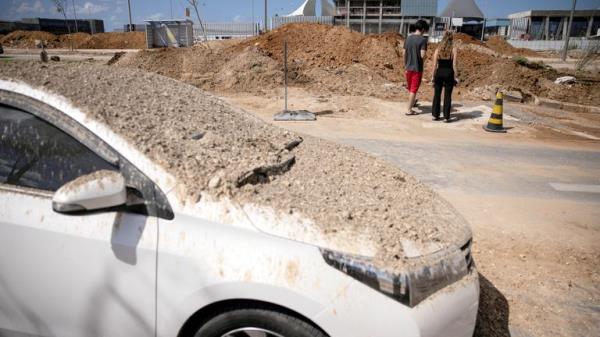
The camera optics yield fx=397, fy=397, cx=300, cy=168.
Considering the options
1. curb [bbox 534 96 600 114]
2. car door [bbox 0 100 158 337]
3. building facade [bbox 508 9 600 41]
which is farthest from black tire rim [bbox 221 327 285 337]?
building facade [bbox 508 9 600 41]

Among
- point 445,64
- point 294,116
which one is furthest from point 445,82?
point 294,116

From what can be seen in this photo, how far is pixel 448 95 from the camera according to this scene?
9.27 metres

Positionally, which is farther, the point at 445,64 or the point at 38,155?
the point at 445,64

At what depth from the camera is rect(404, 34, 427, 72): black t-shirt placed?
9.22m

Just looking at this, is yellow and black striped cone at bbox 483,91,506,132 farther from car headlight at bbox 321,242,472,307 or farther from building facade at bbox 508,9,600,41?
building facade at bbox 508,9,600,41

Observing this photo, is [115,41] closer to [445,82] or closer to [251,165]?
[445,82]

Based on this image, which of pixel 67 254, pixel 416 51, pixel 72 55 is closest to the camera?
pixel 67 254

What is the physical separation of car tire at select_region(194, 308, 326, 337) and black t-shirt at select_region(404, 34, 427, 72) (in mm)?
8697

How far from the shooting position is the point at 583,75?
58.3 feet

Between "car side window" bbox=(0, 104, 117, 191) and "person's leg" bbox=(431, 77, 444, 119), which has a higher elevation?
"car side window" bbox=(0, 104, 117, 191)

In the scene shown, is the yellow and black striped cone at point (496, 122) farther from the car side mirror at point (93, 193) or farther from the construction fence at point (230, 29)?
the construction fence at point (230, 29)

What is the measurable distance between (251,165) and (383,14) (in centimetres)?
6060

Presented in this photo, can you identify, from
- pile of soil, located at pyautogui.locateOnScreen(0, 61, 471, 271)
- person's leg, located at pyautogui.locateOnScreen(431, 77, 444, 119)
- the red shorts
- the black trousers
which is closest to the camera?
pile of soil, located at pyautogui.locateOnScreen(0, 61, 471, 271)

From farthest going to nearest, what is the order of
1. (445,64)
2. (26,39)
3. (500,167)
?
(26,39)
(445,64)
(500,167)
